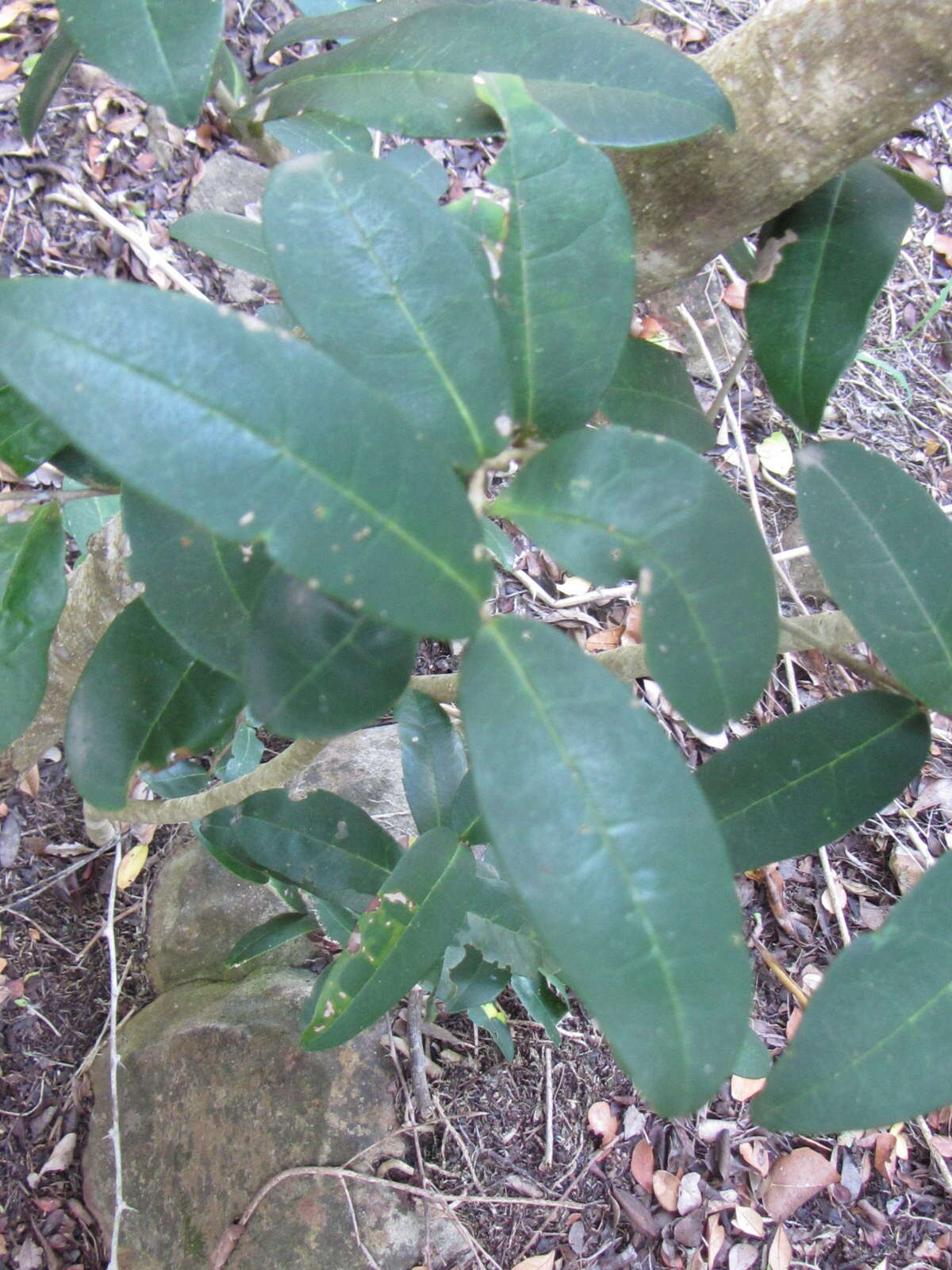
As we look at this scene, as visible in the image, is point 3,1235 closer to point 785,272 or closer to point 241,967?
point 241,967

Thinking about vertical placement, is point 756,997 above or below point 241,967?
above

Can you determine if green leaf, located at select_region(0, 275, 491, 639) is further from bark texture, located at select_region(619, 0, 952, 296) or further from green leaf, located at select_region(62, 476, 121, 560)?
green leaf, located at select_region(62, 476, 121, 560)

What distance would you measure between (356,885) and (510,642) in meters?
0.57

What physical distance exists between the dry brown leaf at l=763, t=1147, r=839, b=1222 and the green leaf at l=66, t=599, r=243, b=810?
1.42m

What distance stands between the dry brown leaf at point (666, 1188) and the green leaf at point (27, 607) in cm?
135

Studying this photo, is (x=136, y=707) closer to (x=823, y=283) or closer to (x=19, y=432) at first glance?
(x=19, y=432)

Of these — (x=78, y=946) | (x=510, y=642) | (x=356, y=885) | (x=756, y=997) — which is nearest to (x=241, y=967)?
(x=78, y=946)

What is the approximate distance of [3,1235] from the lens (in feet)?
4.44

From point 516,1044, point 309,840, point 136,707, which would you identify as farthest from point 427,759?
point 516,1044

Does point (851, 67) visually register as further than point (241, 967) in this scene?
No

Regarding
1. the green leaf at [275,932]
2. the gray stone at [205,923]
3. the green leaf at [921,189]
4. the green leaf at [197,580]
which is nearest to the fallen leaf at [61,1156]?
the gray stone at [205,923]

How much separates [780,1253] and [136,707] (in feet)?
4.88

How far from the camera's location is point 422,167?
2.55 ft

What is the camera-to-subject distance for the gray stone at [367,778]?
1.53 m
